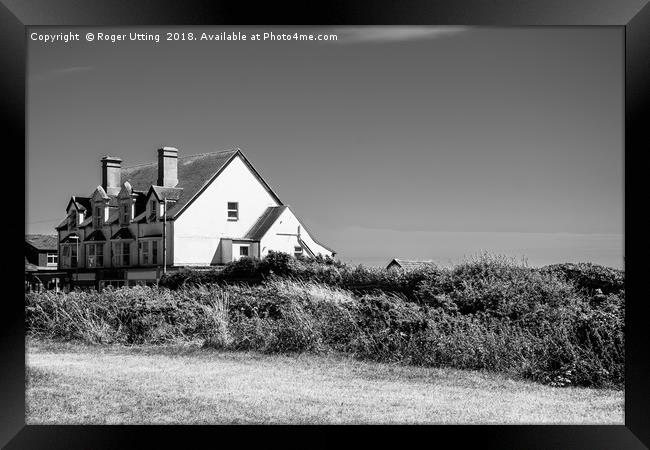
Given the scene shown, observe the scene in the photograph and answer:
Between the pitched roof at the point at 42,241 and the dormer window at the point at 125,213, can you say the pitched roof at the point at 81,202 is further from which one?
the pitched roof at the point at 42,241

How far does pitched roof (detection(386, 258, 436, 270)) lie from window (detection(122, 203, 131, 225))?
218 inches

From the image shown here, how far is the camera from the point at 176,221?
13844 mm

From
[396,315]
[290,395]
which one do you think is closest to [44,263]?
[396,315]

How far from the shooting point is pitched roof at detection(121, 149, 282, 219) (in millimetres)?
14008

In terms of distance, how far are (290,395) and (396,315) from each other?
2.78 metres

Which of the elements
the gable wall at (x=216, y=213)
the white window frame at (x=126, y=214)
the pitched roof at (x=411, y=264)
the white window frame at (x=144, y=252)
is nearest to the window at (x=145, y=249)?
the white window frame at (x=144, y=252)

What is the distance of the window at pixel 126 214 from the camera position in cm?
1393

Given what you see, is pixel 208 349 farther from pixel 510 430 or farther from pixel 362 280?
pixel 510 430

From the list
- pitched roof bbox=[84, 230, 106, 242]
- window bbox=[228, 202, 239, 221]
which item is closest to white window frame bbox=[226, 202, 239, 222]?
window bbox=[228, 202, 239, 221]

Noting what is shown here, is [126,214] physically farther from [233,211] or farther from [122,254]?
[233,211]

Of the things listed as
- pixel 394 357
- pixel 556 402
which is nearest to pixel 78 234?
pixel 394 357

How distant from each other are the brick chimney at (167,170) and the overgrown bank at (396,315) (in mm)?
2362

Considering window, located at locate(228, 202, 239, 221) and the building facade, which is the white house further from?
the building facade

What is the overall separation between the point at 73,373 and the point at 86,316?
3.74 meters
